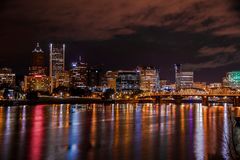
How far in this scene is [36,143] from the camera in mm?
30781

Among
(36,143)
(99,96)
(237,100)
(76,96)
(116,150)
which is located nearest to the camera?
(116,150)

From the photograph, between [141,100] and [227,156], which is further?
[141,100]

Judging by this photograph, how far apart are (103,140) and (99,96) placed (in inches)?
6161

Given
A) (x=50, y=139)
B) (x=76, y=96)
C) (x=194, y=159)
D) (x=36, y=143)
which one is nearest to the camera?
(x=194, y=159)

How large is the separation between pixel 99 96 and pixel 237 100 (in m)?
76.1

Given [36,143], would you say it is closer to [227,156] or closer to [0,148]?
[0,148]

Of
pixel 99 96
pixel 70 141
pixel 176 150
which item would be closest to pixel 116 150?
pixel 176 150

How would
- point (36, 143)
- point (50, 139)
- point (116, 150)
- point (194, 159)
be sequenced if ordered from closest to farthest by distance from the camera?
point (194, 159) → point (116, 150) → point (36, 143) → point (50, 139)

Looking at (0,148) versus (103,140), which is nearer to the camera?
(0,148)

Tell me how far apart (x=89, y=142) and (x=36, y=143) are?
379 cm

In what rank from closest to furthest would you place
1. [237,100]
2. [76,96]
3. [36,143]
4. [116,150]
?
[116,150] < [36,143] < [237,100] < [76,96]

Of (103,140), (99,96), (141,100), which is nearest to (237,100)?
(141,100)

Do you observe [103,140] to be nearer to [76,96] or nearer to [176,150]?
[176,150]

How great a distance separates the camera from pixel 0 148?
27891mm
